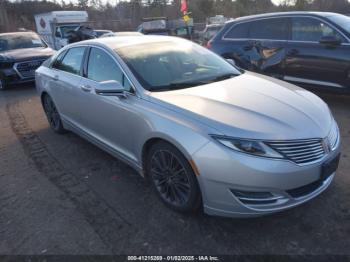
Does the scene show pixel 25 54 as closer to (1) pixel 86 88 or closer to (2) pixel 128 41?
(1) pixel 86 88

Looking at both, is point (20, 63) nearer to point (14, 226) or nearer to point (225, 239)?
point (14, 226)

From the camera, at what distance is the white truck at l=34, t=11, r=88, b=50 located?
827 inches

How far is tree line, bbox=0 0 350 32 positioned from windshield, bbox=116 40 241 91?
33984 mm

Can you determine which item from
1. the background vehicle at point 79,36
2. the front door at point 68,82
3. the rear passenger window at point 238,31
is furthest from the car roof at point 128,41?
the background vehicle at point 79,36

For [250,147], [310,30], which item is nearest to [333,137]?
[250,147]

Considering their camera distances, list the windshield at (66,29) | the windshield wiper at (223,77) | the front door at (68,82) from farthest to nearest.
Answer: the windshield at (66,29) → the front door at (68,82) → the windshield wiper at (223,77)

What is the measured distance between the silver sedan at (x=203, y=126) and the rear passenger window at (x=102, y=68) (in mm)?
12

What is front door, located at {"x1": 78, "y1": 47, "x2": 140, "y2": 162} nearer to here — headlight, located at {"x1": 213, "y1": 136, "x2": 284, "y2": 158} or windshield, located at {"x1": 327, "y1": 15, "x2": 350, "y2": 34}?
headlight, located at {"x1": 213, "y1": 136, "x2": 284, "y2": 158}

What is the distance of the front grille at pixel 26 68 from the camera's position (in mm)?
9805

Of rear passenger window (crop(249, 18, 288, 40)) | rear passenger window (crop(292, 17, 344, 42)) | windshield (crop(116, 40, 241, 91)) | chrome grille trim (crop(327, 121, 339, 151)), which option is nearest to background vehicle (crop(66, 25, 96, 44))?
rear passenger window (crop(249, 18, 288, 40))

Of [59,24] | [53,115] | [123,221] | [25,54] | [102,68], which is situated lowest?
[123,221]

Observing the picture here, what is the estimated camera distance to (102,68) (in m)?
3.94

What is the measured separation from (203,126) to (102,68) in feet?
6.00

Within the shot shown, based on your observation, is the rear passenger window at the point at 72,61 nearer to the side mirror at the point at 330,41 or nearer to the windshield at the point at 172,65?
the windshield at the point at 172,65
